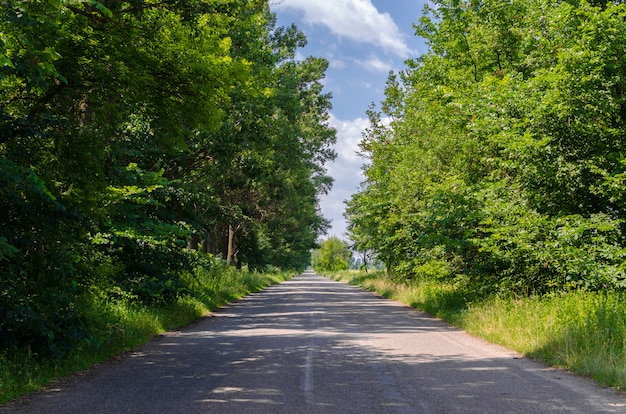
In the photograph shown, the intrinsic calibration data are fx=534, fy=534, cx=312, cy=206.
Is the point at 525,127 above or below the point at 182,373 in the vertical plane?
above

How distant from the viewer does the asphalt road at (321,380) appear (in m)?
6.26

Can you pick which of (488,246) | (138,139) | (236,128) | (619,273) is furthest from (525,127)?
(138,139)

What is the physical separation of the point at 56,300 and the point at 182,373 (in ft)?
Result: 7.32

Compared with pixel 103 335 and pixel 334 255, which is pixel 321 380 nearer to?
pixel 103 335

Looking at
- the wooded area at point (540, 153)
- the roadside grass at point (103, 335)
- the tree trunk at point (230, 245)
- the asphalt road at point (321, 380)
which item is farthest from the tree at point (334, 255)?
the asphalt road at point (321, 380)

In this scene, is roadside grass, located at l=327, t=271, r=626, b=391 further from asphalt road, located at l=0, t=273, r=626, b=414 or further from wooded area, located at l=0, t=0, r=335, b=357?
wooded area, located at l=0, t=0, r=335, b=357

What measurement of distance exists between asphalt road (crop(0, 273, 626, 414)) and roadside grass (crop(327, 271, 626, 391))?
37cm

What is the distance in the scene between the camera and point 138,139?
16.1 metres

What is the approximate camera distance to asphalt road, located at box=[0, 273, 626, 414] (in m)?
6.26

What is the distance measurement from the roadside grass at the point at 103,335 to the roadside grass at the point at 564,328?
25.4 ft

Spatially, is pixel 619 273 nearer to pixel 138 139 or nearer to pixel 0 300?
pixel 0 300

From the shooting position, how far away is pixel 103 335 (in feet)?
33.5

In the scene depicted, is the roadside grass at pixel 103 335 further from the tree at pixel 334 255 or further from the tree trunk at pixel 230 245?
the tree at pixel 334 255

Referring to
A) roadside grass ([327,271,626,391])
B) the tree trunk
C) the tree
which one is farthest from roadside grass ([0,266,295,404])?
the tree
